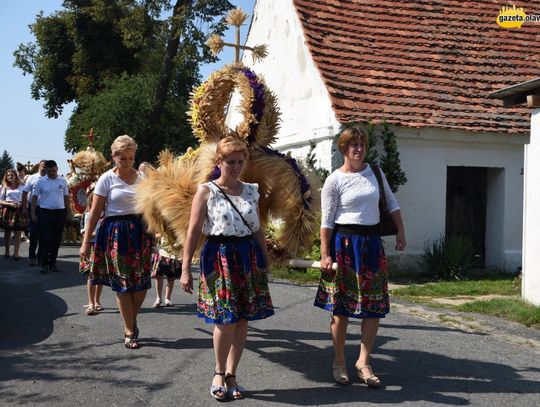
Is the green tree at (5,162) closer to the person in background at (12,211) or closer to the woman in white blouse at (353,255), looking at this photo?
the person in background at (12,211)

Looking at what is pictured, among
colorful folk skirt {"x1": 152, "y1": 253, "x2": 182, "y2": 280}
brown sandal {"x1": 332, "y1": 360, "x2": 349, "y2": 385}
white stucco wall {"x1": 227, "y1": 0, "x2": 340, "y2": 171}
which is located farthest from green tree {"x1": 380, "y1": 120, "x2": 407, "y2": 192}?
brown sandal {"x1": 332, "y1": 360, "x2": 349, "y2": 385}

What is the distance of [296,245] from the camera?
16.4 ft

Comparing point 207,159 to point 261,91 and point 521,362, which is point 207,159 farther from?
point 521,362

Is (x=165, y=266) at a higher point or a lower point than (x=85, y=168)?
lower

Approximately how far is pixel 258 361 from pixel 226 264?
4.28 feet

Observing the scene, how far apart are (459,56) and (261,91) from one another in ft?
28.1

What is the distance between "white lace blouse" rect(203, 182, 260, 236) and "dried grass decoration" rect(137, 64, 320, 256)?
17.0 inches

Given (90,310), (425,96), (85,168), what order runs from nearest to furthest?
(90,310) → (425,96) → (85,168)

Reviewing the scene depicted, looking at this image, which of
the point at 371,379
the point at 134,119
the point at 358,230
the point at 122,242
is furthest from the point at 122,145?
the point at 134,119

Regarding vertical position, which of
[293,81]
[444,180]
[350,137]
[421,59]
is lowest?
[350,137]

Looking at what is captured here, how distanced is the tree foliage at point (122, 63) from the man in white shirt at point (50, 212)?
1018 cm

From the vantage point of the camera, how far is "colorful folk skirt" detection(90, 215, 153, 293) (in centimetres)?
541

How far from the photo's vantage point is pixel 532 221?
25.1ft

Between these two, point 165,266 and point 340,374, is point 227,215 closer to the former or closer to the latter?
point 340,374
